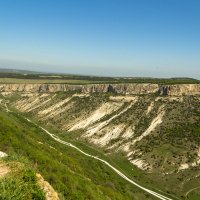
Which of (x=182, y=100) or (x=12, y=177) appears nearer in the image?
(x=12, y=177)

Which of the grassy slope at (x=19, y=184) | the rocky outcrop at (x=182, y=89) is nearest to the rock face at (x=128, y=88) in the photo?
the rocky outcrop at (x=182, y=89)

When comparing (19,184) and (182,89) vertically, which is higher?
(19,184)

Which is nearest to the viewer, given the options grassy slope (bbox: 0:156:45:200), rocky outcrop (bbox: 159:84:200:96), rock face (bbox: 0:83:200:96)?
grassy slope (bbox: 0:156:45:200)

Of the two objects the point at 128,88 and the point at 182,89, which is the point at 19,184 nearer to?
the point at 182,89

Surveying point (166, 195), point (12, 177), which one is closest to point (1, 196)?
point (12, 177)

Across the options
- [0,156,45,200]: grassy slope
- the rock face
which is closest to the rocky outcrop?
the rock face

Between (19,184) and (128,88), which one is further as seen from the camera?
(128,88)

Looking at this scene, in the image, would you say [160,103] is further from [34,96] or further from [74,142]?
[34,96]

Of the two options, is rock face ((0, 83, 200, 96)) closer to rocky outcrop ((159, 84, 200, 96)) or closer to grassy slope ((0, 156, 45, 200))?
rocky outcrop ((159, 84, 200, 96))

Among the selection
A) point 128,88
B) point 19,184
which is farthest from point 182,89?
point 19,184

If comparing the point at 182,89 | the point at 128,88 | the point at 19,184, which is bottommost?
the point at 128,88

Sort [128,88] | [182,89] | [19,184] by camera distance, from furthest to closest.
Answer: [128,88]
[182,89]
[19,184]
